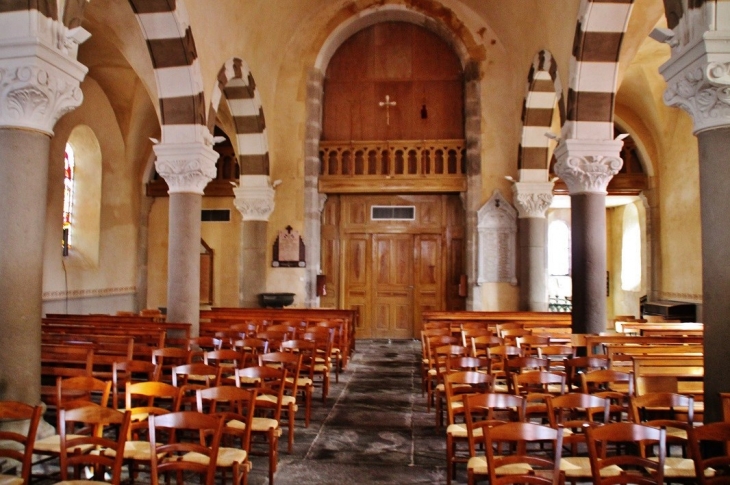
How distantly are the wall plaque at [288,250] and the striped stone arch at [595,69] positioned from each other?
658cm

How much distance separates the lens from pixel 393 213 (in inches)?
541

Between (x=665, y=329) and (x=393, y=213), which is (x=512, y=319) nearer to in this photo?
(x=665, y=329)

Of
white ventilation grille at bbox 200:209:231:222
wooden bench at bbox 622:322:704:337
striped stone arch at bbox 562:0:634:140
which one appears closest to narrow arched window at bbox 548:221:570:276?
white ventilation grille at bbox 200:209:231:222

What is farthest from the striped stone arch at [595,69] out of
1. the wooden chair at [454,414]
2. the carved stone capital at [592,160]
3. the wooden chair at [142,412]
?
the wooden chair at [142,412]

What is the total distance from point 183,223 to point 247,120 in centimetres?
452

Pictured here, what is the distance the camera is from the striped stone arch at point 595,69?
24.3 ft

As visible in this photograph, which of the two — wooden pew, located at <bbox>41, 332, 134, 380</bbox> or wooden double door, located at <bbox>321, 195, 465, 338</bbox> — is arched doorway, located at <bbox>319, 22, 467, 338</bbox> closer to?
wooden double door, located at <bbox>321, 195, 465, 338</bbox>

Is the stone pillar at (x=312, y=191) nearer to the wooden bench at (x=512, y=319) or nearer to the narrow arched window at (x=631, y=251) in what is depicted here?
the wooden bench at (x=512, y=319)

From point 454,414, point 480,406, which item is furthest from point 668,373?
point 480,406

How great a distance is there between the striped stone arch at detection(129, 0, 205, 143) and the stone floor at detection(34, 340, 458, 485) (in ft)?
13.7

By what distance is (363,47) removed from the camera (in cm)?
1402

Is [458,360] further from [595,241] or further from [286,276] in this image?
[286,276]

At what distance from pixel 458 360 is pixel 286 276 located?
331 inches

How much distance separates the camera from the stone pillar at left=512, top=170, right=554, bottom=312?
12203 millimetres
